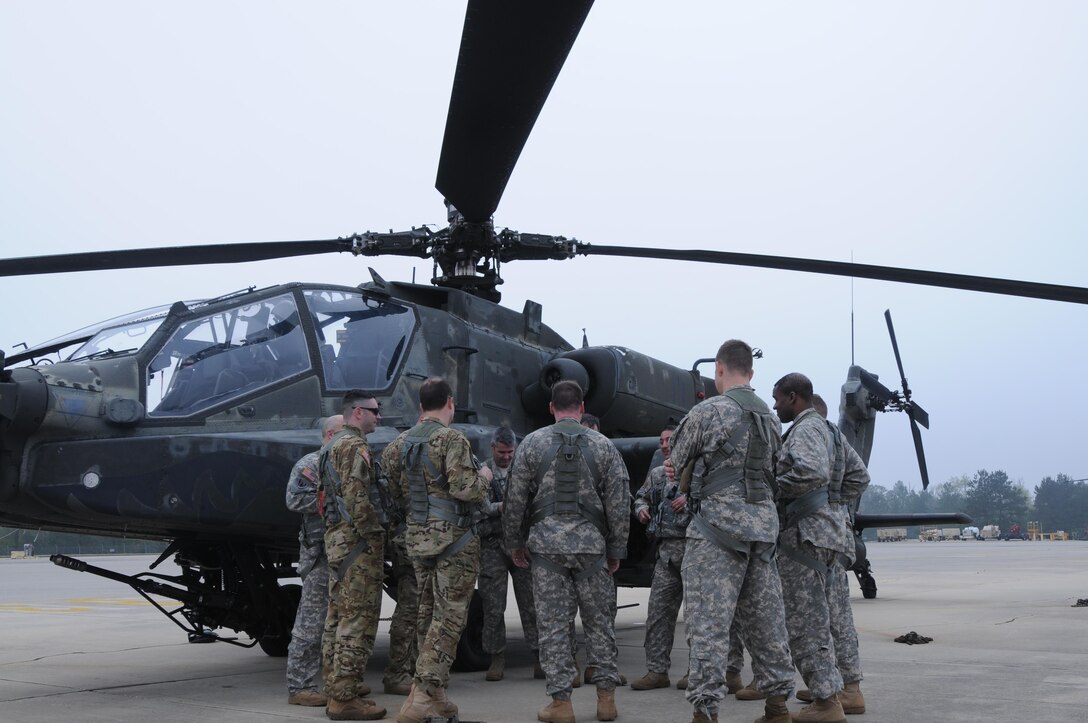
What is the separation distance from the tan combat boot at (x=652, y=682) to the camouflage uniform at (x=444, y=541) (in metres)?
1.42

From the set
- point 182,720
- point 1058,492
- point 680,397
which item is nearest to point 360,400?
point 182,720

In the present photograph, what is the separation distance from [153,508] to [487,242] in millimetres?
3270

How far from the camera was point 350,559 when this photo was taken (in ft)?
17.2

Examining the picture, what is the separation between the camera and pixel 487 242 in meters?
7.63

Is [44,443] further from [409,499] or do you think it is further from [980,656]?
[980,656]

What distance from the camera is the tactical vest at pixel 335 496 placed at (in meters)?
5.26

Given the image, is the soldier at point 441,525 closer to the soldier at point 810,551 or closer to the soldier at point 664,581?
the soldier at point 664,581

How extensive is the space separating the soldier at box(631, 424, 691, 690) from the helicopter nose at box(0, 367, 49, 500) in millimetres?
3433

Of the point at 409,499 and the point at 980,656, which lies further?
the point at 980,656

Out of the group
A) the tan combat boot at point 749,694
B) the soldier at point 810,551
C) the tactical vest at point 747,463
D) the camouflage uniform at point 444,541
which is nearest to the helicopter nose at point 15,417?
the camouflage uniform at point 444,541

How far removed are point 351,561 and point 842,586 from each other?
8.47 feet

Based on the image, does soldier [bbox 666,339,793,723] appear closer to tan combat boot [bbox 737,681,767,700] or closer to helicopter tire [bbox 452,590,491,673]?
tan combat boot [bbox 737,681,767,700]

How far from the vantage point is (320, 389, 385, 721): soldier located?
5113 mm

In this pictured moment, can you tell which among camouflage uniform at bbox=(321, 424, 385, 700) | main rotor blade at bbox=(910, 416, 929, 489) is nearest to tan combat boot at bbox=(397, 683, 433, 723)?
camouflage uniform at bbox=(321, 424, 385, 700)
